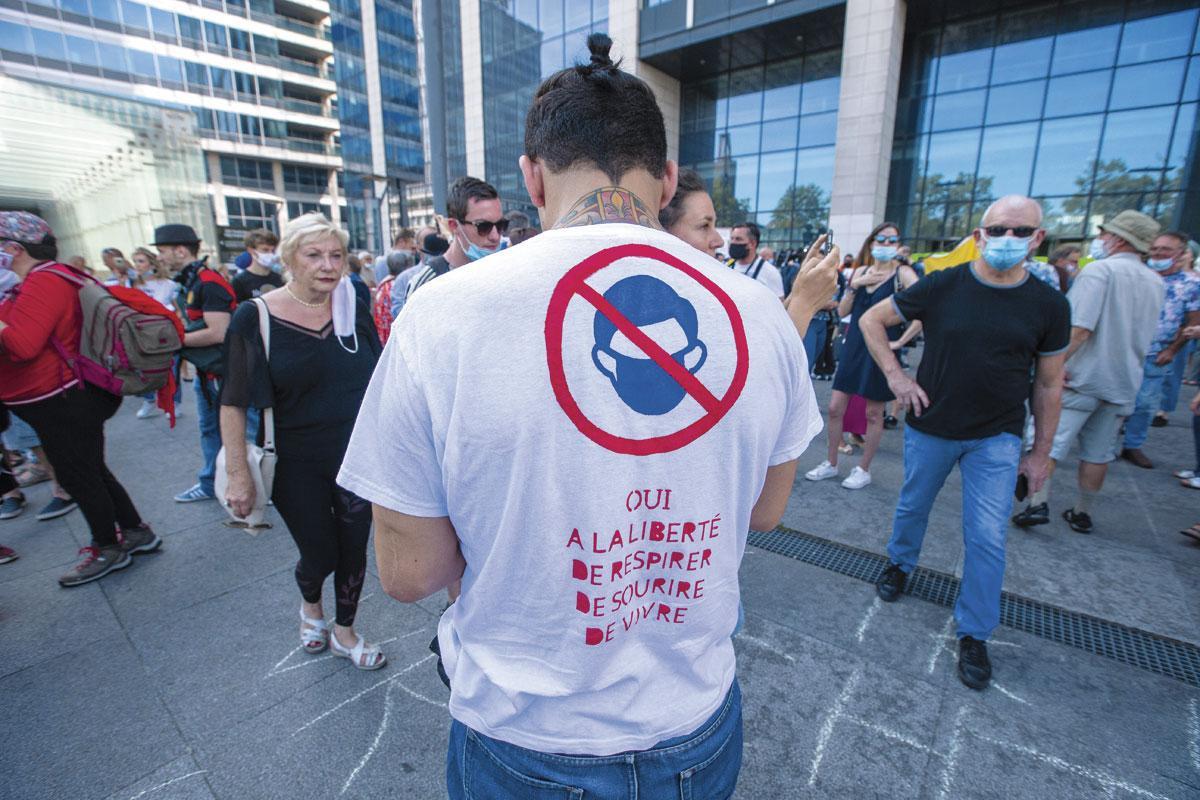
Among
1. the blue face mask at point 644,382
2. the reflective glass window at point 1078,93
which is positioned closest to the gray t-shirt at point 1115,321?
the blue face mask at point 644,382

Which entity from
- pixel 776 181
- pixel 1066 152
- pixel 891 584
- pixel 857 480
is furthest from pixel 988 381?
pixel 776 181

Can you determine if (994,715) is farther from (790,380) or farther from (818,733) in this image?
(790,380)

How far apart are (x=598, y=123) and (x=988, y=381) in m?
2.53

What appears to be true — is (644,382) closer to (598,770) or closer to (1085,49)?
(598,770)

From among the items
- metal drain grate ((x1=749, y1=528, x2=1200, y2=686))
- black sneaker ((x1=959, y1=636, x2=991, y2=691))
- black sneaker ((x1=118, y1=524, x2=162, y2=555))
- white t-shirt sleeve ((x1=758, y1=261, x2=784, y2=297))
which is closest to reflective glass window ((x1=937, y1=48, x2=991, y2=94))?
white t-shirt sleeve ((x1=758, y1=261, x2=784, y2=297))

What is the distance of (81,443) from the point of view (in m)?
3.28

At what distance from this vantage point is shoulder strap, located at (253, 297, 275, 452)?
2285 millimetres

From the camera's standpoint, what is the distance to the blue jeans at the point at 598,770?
911mm

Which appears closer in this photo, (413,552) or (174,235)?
(413,552)

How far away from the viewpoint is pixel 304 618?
2.76m

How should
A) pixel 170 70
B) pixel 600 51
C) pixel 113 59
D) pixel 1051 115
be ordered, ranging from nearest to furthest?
pixel 600 51
pixel 1051 115
pixel 113 59
pixel 170 70

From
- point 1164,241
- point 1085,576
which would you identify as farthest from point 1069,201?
point 1085,576

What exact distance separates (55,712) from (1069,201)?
21.2 metres

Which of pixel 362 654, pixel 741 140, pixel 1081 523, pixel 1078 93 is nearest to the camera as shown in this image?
pixel 362 654
